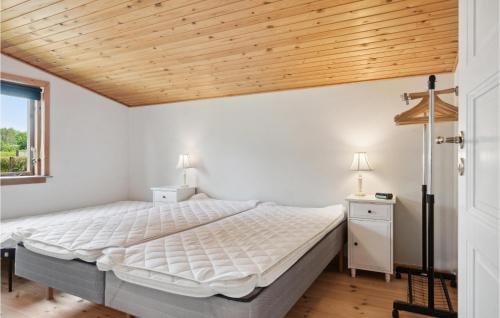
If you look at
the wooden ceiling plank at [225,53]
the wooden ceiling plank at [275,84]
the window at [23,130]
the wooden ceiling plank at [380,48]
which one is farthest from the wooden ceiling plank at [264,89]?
the window at [23,130]

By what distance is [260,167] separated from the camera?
12.7ft

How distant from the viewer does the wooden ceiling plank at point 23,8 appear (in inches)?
104

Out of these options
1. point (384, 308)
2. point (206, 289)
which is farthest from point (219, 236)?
point (384, 308)

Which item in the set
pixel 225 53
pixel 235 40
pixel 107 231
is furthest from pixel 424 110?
pixel 107 231

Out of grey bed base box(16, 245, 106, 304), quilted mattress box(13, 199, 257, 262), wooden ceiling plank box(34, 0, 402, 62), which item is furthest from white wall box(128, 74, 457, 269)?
grey bed base box(16, 245, 106, 304)

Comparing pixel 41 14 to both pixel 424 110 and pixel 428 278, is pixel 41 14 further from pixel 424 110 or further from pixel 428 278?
pixel 428 278

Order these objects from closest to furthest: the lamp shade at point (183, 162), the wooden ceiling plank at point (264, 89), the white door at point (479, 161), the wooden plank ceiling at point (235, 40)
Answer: the white door at point (479, 161), the wooden plank ceiling at point (235, 40), the wooden ceiling plank at point (264, 89), the lamp shade at point (183, 162)

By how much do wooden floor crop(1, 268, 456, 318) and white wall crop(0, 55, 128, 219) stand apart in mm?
1118

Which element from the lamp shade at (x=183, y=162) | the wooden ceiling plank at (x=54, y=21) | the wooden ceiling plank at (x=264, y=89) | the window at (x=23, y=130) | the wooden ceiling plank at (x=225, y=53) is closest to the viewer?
the wooden ceiling plank at (x=54, y=21)

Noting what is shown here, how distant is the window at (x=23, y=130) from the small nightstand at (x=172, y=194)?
1.38 meters

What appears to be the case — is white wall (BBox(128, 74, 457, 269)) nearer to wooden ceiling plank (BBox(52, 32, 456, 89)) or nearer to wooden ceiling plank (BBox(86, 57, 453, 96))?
wooden ceiling plank (BBox(86, 57, 453, 96))

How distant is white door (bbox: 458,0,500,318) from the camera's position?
0.83 metres

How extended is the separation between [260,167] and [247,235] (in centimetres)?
167

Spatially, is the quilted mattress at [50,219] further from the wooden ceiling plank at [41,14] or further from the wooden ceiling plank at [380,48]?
the wooden ceiling plank at [380,48]
